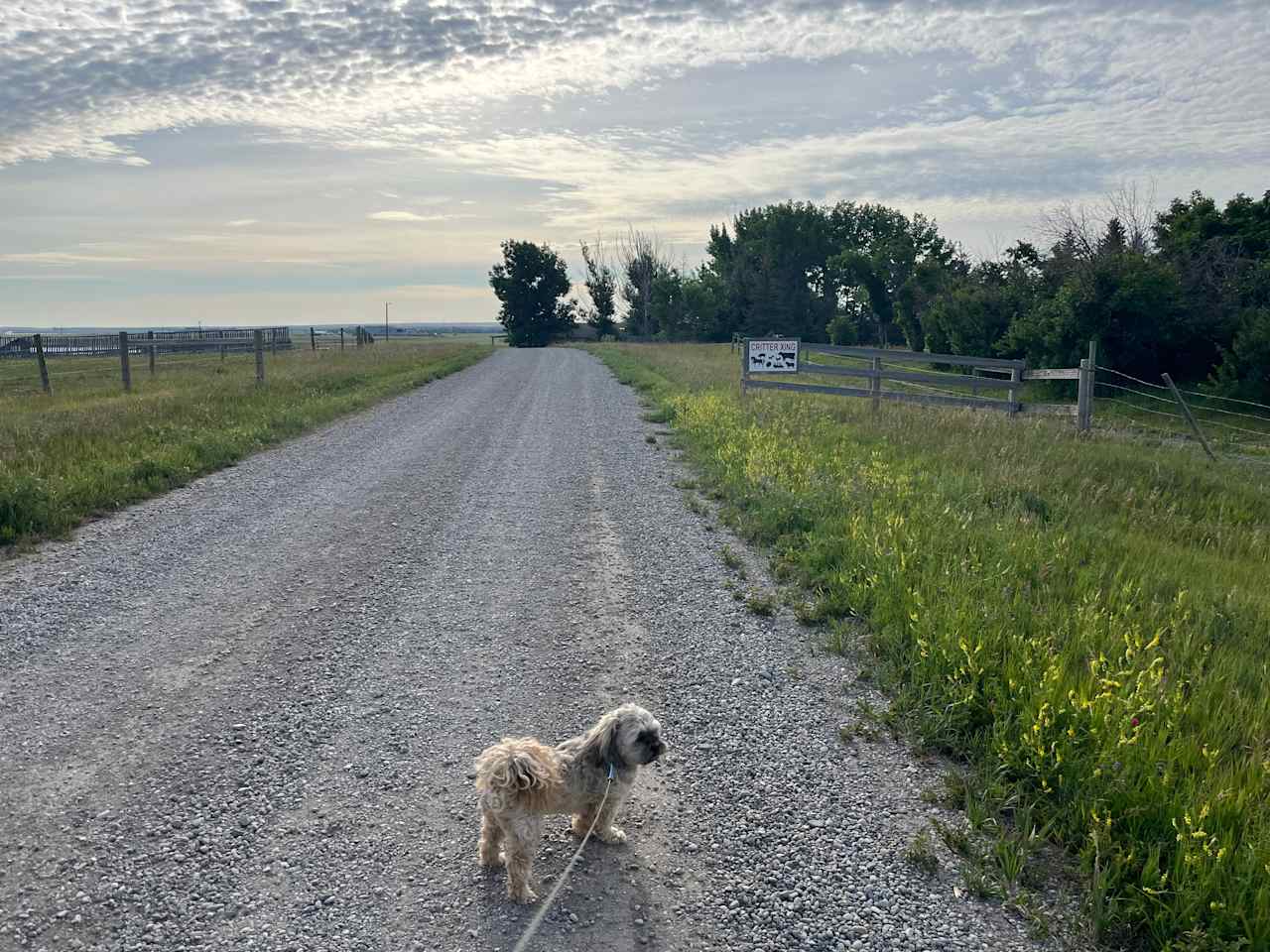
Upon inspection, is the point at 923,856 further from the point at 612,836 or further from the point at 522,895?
the point at 522,895

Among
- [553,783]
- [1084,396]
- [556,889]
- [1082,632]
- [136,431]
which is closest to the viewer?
[556,889]

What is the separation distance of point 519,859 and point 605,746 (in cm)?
53

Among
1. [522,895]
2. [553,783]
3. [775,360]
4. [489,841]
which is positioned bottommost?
[522,895]

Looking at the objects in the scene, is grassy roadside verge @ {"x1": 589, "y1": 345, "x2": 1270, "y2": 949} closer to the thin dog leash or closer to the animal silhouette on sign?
the thin dog leash

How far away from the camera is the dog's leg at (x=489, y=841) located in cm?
332

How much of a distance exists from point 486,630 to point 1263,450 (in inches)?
609

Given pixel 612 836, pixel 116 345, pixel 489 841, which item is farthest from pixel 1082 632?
pixel 116 345

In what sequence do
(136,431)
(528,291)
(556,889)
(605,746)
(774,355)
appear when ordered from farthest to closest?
(528,291) < (774,355) < (136,431) < (605,746) < (556,889)

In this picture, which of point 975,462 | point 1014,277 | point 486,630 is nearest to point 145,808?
point 486,630

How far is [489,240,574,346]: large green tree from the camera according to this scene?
79.4m

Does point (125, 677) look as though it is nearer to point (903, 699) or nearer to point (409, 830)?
point (409, 830)

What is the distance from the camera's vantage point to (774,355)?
1902cm

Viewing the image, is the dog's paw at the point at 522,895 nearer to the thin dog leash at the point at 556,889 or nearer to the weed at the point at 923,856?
the thin dog leash at the point at 556,889

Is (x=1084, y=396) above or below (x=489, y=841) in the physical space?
above
